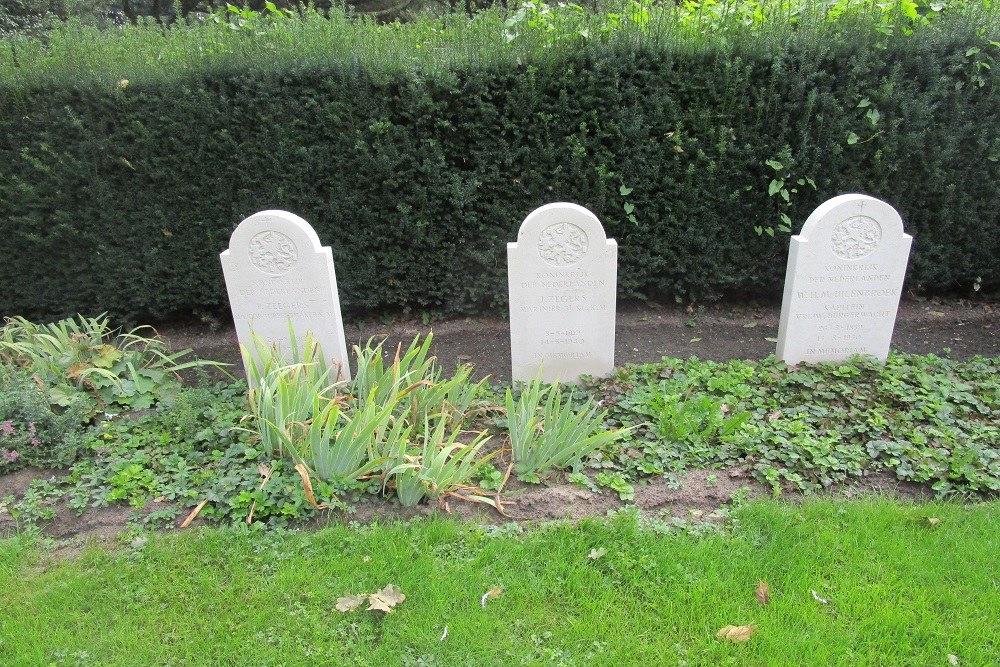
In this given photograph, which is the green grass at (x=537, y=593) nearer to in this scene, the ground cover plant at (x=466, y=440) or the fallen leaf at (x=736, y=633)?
the fallen leaf at (x=736, y=633)

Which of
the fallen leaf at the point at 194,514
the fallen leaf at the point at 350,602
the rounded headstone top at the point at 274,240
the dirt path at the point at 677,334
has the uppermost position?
the rounded headstone top at the point at 274,240

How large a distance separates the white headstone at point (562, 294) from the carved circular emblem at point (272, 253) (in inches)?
54.1

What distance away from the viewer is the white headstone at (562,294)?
4004 mm

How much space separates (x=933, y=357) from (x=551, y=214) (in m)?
2.82

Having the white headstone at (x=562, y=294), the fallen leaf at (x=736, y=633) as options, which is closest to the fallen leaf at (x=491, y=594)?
the fallen leaf at (x=736, y=633)

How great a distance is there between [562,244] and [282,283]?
1790 millimetres

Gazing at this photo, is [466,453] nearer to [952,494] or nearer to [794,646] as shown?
[794,646]

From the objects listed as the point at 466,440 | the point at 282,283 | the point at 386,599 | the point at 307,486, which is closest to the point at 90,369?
the point at 282,283

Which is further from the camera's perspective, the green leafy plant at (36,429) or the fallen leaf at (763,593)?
the green leafy plant at (36,429)

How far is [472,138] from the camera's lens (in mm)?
5062

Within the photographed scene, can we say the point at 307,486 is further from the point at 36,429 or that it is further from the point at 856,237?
the point at 856,237

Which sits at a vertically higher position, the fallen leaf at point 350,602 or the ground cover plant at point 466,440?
the ground cover plant at point 466,440

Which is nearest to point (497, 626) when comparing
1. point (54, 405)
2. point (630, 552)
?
point (630, 552)

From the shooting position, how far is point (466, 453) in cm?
327
